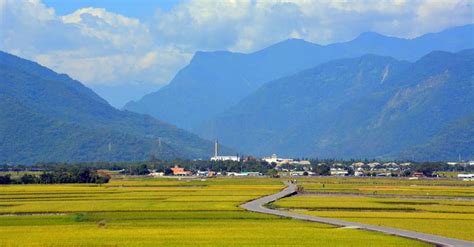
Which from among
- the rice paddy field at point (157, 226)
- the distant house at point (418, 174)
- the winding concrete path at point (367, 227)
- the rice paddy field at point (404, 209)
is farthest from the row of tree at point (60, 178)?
the distant house at point (418, 174)

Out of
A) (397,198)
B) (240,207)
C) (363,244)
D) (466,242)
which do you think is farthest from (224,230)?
(397,198)

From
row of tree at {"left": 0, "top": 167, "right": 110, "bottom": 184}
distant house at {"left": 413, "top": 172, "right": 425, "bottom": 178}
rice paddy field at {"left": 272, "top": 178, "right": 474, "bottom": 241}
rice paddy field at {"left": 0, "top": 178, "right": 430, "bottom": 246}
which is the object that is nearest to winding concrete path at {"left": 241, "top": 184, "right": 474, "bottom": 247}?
rice paddy field at {"left": 0, "top": 178, "right": 430, "bottom": 246}

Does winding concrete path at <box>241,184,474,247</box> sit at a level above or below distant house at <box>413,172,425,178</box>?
below

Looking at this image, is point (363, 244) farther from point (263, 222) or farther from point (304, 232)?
point (263, 222)

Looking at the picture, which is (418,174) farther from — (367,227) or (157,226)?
(157,226)

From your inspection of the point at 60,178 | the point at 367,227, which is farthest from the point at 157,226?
the point at 60,178

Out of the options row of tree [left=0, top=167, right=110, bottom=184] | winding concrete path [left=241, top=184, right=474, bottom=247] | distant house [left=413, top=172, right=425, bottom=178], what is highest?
distant house [left=413, top=172, right=425, bottom=178]

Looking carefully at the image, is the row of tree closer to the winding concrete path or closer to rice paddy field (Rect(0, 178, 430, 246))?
rice paddy field (Rect(0, 178, 430, 246))

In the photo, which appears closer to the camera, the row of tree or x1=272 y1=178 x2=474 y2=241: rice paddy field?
x1=272 y1=178 x2=474 y2=241: rice paddy field

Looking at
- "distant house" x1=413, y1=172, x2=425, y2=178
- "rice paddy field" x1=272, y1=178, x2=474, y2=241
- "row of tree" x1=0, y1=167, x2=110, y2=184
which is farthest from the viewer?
"distant house" x1=413, y1=172, x2=425, y2=178
